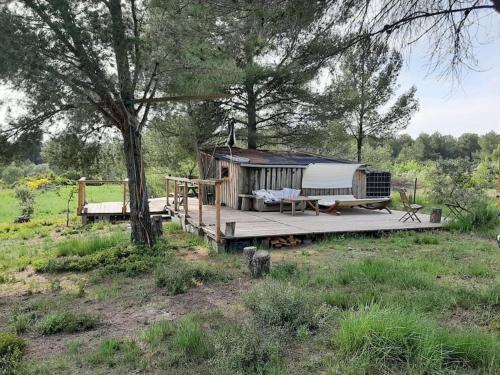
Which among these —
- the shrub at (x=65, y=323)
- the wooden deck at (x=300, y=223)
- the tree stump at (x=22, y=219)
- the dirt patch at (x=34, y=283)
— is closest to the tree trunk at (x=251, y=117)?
the wooden deck at (x=300, y=223)

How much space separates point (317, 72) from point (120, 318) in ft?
10.8

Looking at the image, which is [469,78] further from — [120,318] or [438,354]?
[120,318]

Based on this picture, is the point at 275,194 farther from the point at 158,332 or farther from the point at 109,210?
the point at 158,332

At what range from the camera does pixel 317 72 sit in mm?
3955

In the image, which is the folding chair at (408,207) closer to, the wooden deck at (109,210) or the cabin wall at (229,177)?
the cabin wall at (229,177)

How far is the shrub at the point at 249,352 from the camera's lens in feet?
8.43

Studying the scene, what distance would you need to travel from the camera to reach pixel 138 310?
13.3 feet

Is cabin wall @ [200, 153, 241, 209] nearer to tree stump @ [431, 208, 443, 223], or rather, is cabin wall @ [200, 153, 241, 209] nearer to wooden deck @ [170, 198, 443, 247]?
wooden deck @ [170, 198, 443, 247]

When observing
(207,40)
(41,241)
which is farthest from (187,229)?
(207,40)

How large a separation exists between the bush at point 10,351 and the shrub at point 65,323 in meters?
0.29

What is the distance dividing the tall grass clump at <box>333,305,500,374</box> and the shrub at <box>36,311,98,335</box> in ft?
7.72

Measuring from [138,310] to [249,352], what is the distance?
182cm

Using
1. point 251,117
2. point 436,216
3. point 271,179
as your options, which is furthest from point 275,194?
point 436,216

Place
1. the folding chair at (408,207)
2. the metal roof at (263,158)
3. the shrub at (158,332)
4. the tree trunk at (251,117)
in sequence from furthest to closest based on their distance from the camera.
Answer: the tree trunk at (251,117) < the metal roof at (263,158) < the folding chair at (408,207) < the shrub at (158,332)
